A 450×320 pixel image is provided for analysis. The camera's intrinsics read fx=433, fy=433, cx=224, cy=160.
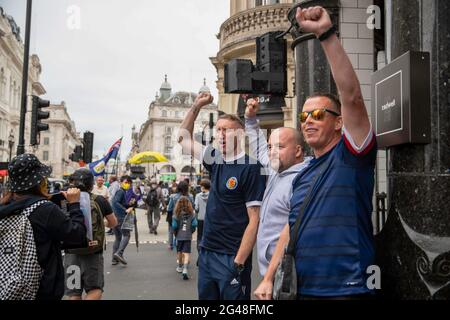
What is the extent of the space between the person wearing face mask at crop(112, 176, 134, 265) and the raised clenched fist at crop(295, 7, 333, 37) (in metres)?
8.87

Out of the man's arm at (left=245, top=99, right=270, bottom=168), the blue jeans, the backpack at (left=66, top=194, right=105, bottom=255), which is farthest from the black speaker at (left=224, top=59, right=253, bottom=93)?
the blue jeans

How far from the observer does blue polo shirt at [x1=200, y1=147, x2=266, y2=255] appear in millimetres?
3668

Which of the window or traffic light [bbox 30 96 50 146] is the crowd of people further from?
the window

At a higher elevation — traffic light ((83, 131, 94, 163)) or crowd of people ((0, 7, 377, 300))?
traffic light ((83, 131, 94, 163))

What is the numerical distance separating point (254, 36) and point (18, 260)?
1467 cm

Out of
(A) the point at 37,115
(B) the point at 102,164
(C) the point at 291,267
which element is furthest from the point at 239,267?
(B) the point at 102,164

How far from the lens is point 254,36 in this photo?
16.3 metres

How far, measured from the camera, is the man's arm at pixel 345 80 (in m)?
2.03

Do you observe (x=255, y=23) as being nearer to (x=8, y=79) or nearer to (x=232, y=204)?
(x=232, y=204)

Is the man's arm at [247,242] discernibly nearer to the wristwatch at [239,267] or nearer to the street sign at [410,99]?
the wristwatch at [239,267]

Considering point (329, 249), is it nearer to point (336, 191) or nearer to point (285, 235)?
point (336, 191)

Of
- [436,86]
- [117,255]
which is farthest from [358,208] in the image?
[117,255]

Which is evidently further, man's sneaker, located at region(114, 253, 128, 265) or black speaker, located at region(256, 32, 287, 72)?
man's sneaker, located at region(114, 253, 128, 265)
